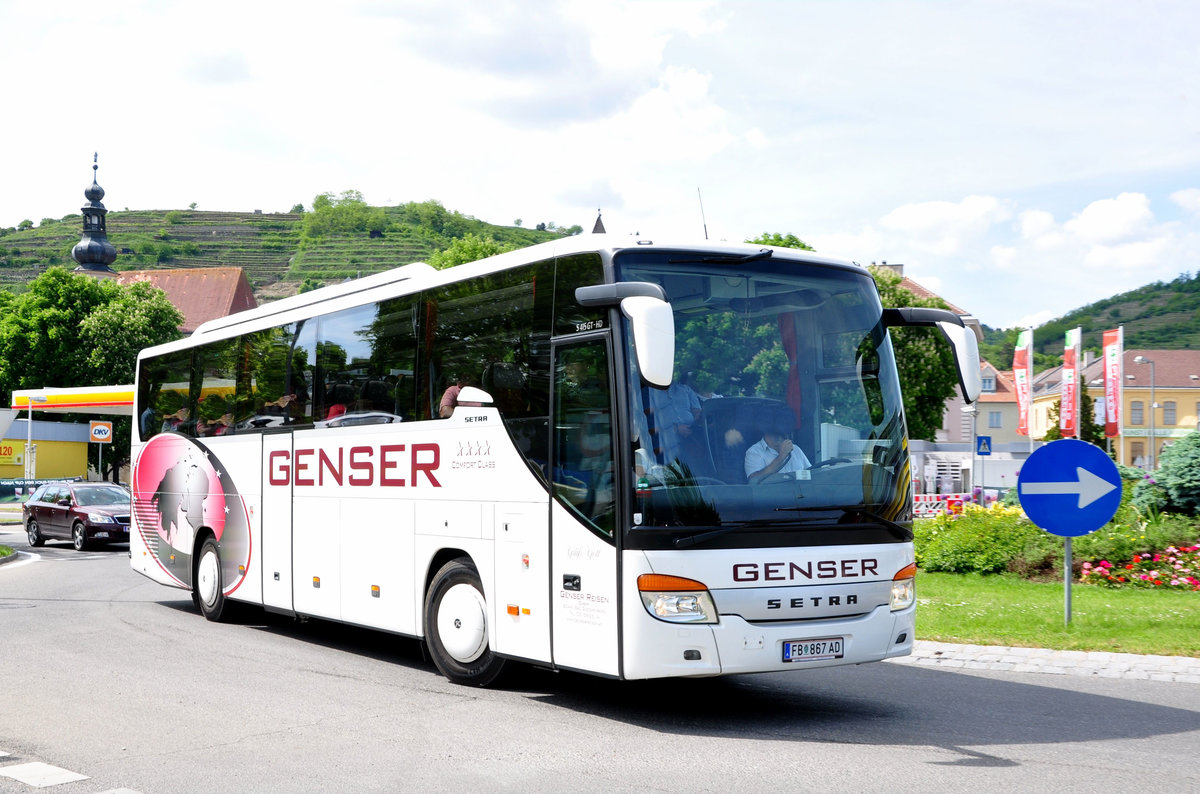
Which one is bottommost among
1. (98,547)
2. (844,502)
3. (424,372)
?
(98,547)

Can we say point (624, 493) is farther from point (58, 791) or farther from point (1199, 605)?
point (1199, 605)

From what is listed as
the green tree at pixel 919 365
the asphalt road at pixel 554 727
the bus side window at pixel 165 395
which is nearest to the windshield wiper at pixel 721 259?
the asphalt road at pixel 554 727

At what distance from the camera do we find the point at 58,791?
6145 millimetres

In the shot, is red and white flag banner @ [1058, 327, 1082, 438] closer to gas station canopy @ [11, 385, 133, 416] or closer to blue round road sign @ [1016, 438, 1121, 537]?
blue round road sign @ [1016, 438, 1121, 537]

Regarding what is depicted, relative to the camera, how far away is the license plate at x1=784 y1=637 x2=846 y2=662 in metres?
7.61

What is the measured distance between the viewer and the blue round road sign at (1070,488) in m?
10.6

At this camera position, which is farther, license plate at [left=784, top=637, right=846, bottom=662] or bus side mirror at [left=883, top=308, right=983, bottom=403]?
bus side mirror at [left=883, top=308, right=983, bottom=403]

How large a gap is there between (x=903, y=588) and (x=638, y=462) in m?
2.21

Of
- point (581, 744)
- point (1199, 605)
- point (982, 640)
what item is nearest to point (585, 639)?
point (581, 744)

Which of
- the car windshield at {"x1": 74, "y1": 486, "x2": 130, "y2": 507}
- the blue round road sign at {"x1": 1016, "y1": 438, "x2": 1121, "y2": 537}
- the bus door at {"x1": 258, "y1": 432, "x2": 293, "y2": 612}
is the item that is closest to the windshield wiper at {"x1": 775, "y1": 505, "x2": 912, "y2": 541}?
the blue round road sign at {"x1": 1016, "y1": 438, "x2": 1121, "y2": 537}

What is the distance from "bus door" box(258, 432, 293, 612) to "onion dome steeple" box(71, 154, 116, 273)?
9880cm

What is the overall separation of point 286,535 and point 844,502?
6.57 meters

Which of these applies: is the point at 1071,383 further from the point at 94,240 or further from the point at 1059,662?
the point at 94,240

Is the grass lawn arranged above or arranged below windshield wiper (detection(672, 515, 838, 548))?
below
